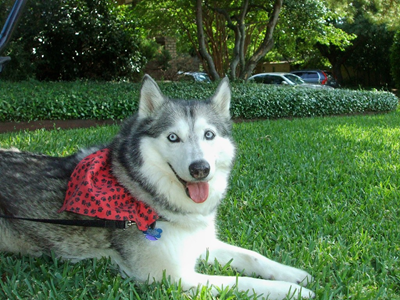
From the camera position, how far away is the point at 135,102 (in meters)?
9.66

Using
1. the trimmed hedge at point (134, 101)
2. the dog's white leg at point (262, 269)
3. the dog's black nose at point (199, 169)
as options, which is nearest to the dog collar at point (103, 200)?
the dog's black nose at point (199, 169)

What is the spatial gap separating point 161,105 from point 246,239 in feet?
4.39

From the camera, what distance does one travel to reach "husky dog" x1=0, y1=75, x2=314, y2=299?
237 cm

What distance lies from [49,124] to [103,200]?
671 cm

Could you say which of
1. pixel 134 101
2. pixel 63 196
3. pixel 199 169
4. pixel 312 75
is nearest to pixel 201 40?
pixel 134 101

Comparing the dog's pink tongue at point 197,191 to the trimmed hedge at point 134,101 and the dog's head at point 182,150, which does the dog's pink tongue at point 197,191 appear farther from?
→ the trimmed hedge at point 134,101

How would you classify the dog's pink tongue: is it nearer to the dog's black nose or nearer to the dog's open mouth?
the dog's open mouth

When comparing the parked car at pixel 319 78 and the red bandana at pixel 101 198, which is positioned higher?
the parked car at pixel 319 78

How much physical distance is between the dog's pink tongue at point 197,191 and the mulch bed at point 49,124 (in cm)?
643

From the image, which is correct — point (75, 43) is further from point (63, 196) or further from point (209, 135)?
point (209, 135)

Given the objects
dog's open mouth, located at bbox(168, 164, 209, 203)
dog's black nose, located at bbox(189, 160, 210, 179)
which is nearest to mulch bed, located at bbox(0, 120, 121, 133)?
dog's open mouth, located at bbox(168, 164, 209, 203)

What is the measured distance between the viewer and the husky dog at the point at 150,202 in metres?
2.37

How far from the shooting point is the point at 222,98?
9.57ft

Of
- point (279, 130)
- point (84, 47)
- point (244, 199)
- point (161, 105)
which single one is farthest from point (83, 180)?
point (84, 47)
